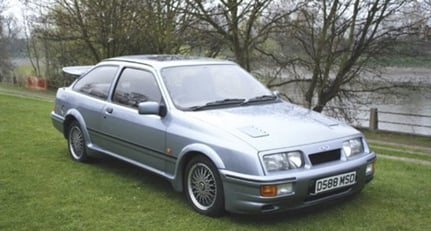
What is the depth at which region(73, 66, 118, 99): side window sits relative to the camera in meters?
6.40

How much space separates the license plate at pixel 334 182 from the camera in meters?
4.49

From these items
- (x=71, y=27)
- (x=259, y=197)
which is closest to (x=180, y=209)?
(x=259, y=197)

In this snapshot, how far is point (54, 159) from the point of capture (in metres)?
7.20

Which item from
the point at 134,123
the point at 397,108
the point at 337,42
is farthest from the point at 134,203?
the point at 397,108

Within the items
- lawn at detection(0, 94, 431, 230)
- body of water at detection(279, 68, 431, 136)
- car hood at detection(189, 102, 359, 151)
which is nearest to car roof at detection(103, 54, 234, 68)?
car hood at detection(189, 102, 359, 151)

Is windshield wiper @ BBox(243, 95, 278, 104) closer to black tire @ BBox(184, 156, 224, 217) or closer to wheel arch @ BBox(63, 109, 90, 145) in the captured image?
black tire @ BBox(184, 156, 224, 217)

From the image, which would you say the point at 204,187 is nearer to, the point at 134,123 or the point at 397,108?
the point at 134,123

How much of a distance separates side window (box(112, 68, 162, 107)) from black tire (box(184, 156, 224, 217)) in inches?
37.7

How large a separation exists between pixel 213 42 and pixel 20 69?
2866 centimetres

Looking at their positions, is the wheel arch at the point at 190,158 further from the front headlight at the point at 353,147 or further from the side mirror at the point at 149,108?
the front headlight at the point at 353,147

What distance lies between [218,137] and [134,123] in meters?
1.36

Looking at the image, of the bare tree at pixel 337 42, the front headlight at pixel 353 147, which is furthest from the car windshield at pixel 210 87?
the bare tree at pixel 337 42

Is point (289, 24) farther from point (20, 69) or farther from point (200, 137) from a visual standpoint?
point (20, 69)

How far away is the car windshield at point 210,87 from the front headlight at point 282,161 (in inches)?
45.1
